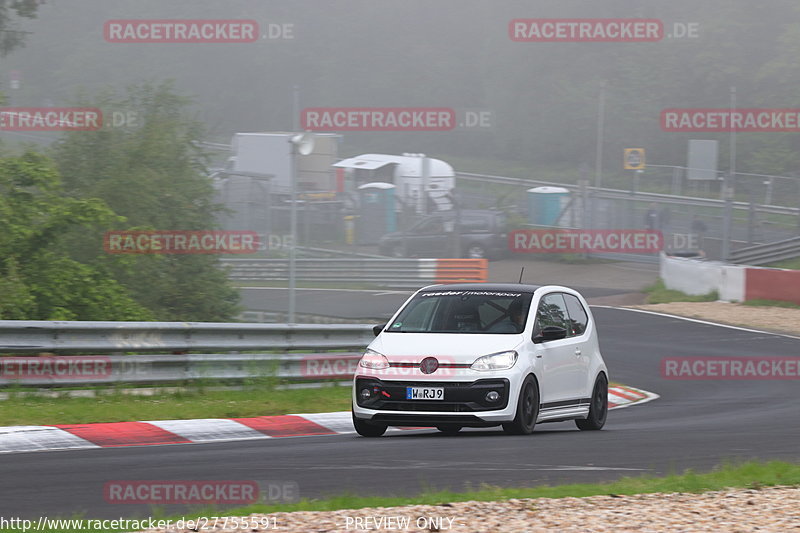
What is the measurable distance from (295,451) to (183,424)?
6.82 ft

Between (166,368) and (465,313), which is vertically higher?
(465,313)

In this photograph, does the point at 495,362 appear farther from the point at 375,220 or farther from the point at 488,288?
the point at 375,220

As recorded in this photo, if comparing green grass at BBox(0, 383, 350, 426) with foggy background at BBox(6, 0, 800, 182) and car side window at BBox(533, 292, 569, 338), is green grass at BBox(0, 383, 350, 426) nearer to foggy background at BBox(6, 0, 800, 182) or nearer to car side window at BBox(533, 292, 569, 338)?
car side window at BBox(533, 292, 569, 338)

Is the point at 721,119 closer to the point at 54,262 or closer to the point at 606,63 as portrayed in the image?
the point at 606,63

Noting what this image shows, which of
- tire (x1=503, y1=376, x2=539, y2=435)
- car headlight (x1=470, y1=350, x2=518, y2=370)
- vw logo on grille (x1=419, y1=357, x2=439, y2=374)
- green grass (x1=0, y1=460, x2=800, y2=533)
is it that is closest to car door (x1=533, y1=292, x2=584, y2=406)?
tire (x1=503, y1=376, x2=539, y2=435)

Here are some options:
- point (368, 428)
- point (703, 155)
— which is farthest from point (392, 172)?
point (368, 428)

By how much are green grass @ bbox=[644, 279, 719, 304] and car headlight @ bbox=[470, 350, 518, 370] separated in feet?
76.6

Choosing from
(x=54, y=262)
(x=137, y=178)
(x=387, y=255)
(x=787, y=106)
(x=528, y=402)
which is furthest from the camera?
(x=787, y=106)

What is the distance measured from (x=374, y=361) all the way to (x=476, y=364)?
3.20ft

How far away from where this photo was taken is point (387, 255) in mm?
38531

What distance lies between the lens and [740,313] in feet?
98.5

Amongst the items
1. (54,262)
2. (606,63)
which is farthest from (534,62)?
(54,262)

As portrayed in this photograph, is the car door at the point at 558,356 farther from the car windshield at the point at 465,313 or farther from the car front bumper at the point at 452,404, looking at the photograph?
the car front bumper at the point at 452,404

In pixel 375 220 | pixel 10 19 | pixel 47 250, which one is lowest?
pixel 47 250
